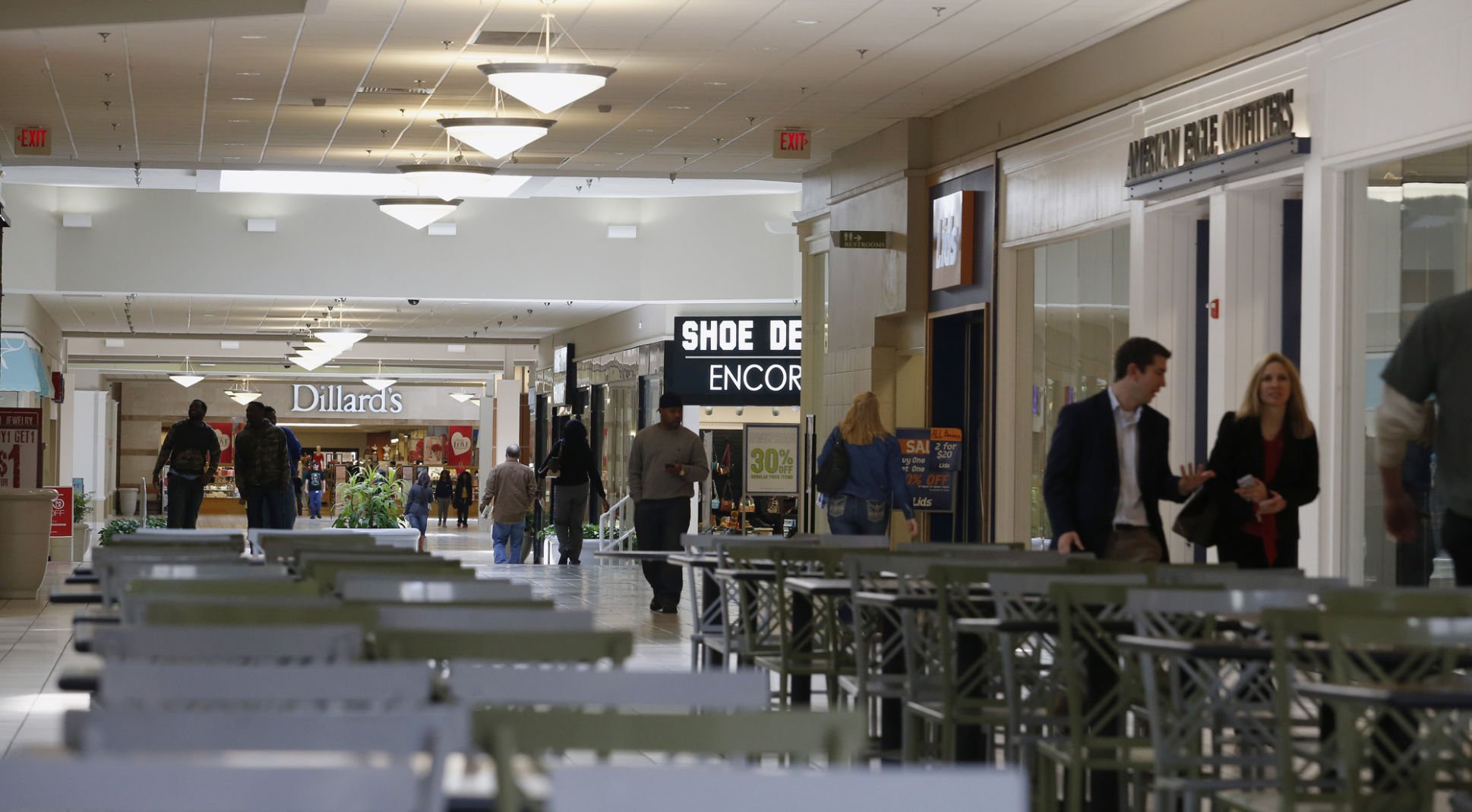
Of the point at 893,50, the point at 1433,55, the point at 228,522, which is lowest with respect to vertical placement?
the point at 228,522

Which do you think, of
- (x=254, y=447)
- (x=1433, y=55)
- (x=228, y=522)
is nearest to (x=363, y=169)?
(x=254, y=447)

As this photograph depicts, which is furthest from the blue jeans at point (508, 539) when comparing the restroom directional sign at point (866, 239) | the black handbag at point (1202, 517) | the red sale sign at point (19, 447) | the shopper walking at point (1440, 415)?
the shopper walking at point (1440, 415)

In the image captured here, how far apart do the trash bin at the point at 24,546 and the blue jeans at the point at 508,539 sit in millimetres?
7695

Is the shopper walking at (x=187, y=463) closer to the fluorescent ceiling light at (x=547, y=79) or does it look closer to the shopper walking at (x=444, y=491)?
the fluorescent ceiling light at (x=547, y=79)

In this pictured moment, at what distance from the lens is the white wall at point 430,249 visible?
22641 mm

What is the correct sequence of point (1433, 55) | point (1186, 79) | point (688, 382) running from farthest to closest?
point (688, 382), point (1186, 79), point (1433, 55)

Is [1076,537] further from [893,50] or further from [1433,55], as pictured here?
[893,50]

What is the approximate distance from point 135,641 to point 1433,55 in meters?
6.50

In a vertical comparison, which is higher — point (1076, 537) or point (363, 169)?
point (363, 169)

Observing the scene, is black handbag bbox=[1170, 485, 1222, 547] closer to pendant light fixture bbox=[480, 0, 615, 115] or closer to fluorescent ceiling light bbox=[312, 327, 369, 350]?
pendant light fixture bbox=[480, 0, 615, 115]

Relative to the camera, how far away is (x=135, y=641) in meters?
3.51

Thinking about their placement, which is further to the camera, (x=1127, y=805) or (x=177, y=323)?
(x=177, y=323)

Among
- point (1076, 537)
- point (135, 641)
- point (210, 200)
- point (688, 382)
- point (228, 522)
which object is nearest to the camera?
point (135, 641)

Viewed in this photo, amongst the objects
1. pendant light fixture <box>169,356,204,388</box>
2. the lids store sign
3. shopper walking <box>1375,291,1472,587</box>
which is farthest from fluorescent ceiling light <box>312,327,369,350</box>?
shopper walking <box>1375,291,1472,587</box>
